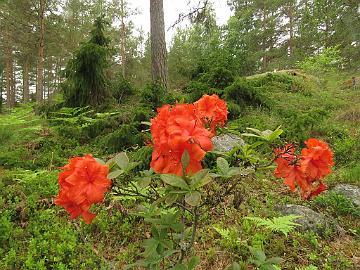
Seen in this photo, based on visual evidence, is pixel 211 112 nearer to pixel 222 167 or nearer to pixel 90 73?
pixel 222 167

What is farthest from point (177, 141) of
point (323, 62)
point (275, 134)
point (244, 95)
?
point (323, 62)

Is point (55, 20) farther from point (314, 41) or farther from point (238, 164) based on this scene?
point (238, 164)

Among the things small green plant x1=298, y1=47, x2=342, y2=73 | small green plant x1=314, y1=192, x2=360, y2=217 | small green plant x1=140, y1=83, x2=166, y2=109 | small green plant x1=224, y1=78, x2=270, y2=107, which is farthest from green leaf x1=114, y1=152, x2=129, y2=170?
small green plant x1=298, y1=47, x2=342, y2=73

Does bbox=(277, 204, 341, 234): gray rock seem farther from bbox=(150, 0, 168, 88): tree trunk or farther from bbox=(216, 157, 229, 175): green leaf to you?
bbox=(150, 0, 168, 88): tree trunk

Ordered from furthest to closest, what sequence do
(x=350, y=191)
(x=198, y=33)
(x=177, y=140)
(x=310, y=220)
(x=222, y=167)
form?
(x=198, y=33), (x=350, y=191), (x=310, y=220), (x=222, y=167), (x=177, y=140)

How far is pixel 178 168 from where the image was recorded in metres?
1.28

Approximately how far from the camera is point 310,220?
3391mm

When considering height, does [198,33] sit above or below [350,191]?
above

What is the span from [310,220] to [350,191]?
0.90m

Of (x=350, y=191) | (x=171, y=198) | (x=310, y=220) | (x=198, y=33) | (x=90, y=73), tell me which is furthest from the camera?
(x=198, y=33)

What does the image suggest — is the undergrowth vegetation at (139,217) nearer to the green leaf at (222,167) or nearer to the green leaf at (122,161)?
the green leaf at (222,167)

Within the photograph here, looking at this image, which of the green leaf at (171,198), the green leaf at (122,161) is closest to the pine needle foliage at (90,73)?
the green leaf at (122,161)

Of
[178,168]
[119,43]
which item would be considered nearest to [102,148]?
[178,168]

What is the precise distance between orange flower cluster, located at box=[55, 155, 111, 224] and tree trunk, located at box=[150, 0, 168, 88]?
22.6ft
